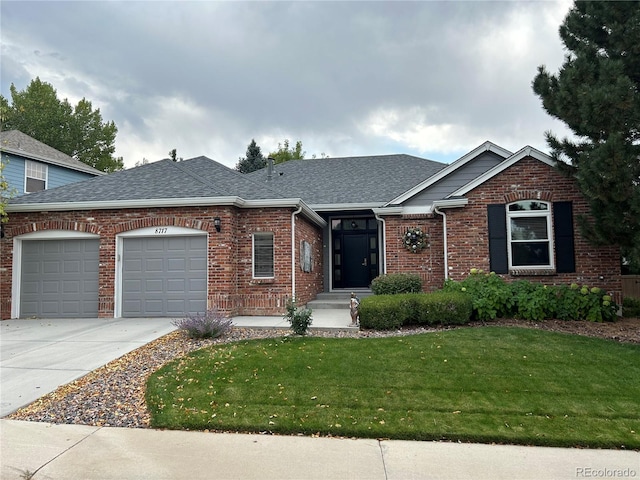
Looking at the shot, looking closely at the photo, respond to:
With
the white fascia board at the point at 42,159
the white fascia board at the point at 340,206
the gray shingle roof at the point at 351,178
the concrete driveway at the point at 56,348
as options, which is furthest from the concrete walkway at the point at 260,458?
the white fascia board at the point at 42,159

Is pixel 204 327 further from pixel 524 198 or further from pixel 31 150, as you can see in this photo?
pixel 31 150

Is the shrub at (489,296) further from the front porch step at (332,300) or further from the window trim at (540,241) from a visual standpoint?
the front porch step at (332,300)

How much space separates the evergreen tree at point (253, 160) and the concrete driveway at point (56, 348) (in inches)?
852

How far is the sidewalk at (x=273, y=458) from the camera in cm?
325

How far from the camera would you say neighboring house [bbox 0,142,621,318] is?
9906 millimetres

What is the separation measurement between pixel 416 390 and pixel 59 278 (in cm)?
1008

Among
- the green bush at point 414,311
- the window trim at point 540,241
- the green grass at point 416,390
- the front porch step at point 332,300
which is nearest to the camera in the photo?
the green grass at point 416,390

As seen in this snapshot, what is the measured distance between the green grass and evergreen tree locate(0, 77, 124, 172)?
31.2 meters

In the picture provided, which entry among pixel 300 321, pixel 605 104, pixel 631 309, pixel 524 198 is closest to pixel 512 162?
pixel 524 198

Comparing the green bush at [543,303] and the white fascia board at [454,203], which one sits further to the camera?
the white fascia board at [454,203]

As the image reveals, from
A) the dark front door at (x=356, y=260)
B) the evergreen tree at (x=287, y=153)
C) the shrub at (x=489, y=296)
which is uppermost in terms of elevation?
the evergreen tree at (x=287, y=153)

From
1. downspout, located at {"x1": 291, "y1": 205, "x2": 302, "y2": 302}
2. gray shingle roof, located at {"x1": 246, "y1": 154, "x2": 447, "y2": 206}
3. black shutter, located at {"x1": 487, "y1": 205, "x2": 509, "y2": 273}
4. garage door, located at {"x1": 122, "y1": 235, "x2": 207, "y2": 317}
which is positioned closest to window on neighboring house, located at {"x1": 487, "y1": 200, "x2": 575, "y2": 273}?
black shutter, located at {"x1": 487, "y1": 205, "x2": 509, "y2": 273}

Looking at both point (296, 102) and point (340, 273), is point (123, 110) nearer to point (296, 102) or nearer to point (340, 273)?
point (296, 102)

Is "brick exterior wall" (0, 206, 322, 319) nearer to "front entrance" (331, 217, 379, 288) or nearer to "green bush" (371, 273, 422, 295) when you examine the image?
"green bush" (371, 273, 422, 295)
